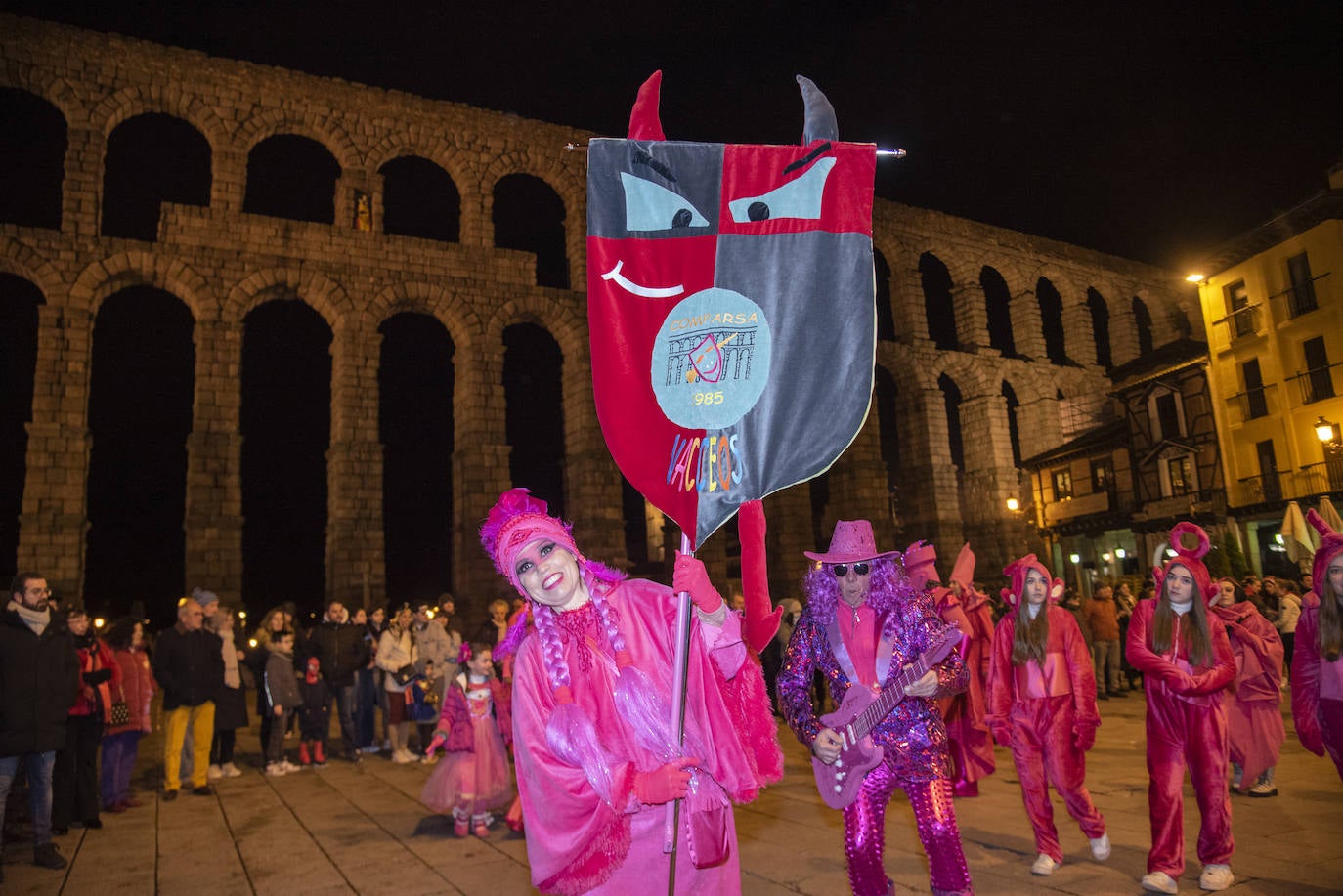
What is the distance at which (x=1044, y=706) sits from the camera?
5.24 meters

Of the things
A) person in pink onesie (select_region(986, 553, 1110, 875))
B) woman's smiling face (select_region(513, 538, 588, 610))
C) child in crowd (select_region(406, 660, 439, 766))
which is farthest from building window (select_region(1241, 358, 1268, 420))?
woman's smiling face (select_region(513, 538, 588, 610))

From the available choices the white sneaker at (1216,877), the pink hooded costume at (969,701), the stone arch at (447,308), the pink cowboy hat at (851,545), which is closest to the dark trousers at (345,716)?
the pink hooded costume at (969,701)

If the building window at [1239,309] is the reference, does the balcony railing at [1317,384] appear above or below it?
below

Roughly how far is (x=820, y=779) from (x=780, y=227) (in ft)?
8.04

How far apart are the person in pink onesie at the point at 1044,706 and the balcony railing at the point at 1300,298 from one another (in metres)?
24.6

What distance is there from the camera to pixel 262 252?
2055 centimetres

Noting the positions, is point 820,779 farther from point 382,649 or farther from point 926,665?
point 382,649

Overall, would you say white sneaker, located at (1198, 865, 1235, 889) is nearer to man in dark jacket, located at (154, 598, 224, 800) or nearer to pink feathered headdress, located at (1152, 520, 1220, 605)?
pink feathered headdress, located at (1152, 520, 1220, 605)

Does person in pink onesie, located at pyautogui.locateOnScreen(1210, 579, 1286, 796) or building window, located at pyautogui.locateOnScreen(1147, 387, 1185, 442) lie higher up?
building window, located at pyautogui.locateOnScreen(1147, 387, 1185, 442)

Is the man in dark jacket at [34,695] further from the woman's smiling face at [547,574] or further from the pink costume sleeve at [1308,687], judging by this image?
the pink costume sleeve at [1308,687]

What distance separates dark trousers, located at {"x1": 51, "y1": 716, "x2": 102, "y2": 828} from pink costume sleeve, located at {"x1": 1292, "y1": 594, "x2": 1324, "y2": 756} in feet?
30.9

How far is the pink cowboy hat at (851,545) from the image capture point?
3.96 metres

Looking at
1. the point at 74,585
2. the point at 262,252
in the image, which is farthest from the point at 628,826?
the point at 262,252

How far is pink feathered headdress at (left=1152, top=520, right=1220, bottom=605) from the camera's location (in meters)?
4.93
